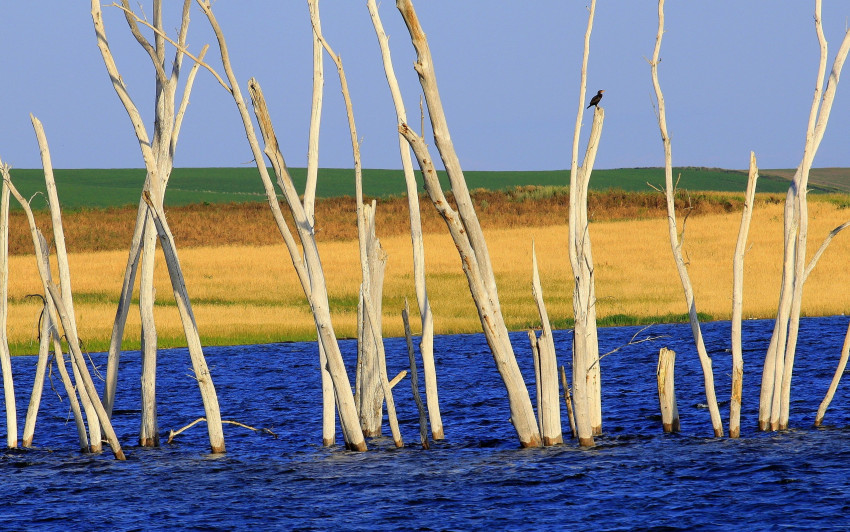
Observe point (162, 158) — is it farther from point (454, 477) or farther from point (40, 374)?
point (454, 477)

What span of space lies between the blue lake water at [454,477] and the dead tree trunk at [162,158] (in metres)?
1.20

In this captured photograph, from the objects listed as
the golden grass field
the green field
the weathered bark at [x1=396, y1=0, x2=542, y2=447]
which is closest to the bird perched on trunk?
the weathered bark at [x1=396, y1=0, x2=542, y2=447]

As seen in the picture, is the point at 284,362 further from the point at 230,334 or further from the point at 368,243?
the point at 368,243

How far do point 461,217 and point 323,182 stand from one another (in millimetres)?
102388

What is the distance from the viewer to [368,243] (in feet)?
46.7

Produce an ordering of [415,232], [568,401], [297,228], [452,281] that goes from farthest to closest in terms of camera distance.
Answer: [452,281] → [568,401] → [415,232] → [297,228]

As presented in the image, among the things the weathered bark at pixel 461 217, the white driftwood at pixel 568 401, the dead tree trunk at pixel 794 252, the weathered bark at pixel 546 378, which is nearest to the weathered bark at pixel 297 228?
the weathered bark at pixel 461 217

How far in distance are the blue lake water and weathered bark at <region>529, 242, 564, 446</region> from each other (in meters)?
0.44

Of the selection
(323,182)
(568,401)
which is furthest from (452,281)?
(323,182)

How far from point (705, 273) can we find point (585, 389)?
96.5 feet

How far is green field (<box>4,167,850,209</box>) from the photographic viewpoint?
94.2 metres

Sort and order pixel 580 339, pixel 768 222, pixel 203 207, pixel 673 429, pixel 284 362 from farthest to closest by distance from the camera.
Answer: pixel 203 207 < pixel 768 222 < pixel 284 362 < pixel 673 429 < pixel 580 339

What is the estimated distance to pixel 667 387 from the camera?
13.9 meters


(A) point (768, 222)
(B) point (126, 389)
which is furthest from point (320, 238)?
(B) point (126, 389)
